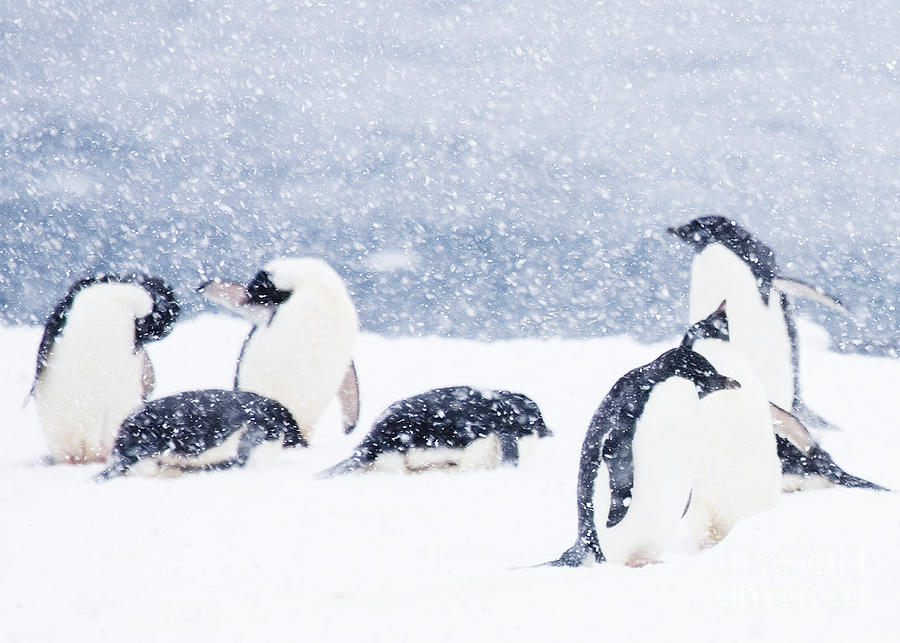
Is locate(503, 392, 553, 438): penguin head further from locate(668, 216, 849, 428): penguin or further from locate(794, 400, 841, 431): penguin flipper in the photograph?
locate(794, 400, 841, 431): penguin flipper

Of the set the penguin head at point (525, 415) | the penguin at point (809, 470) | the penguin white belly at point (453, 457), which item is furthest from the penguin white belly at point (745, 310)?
the penguin at point (809, 470)

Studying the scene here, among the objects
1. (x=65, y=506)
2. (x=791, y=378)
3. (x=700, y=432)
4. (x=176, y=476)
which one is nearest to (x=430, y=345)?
(x=791, y=378)

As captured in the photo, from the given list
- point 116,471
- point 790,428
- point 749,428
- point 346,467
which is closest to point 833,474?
point 790,428

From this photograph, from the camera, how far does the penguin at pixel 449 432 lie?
192 inches

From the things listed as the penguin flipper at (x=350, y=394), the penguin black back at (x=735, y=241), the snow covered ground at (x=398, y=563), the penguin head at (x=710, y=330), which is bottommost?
the snow covered ground at (x=398, y=563)

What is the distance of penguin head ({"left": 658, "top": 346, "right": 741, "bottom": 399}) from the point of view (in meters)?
3.14

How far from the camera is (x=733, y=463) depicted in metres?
3.46

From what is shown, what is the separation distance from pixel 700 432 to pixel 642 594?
1.00m

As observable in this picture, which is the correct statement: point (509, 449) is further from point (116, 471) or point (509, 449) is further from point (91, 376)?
point (91, 376)

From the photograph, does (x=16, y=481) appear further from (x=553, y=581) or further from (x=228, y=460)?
(x=553, y=581)

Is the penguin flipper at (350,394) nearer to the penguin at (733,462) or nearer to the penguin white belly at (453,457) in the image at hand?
the penguin white belly at (453,457)

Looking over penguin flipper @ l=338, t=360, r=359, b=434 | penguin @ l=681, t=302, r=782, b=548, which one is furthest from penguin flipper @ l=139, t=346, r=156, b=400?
penguin @ l=681, t=302, r=782, b=548

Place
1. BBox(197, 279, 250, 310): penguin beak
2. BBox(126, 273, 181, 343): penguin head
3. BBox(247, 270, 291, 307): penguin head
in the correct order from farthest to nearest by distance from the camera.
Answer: BBox(197, 279, 250, 310): penguin beak → BBox(247, 270, 291, 307): penguin head → BBox(126, 273, 181, 343): penguin head

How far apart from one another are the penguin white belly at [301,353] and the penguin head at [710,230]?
81.9 inches
